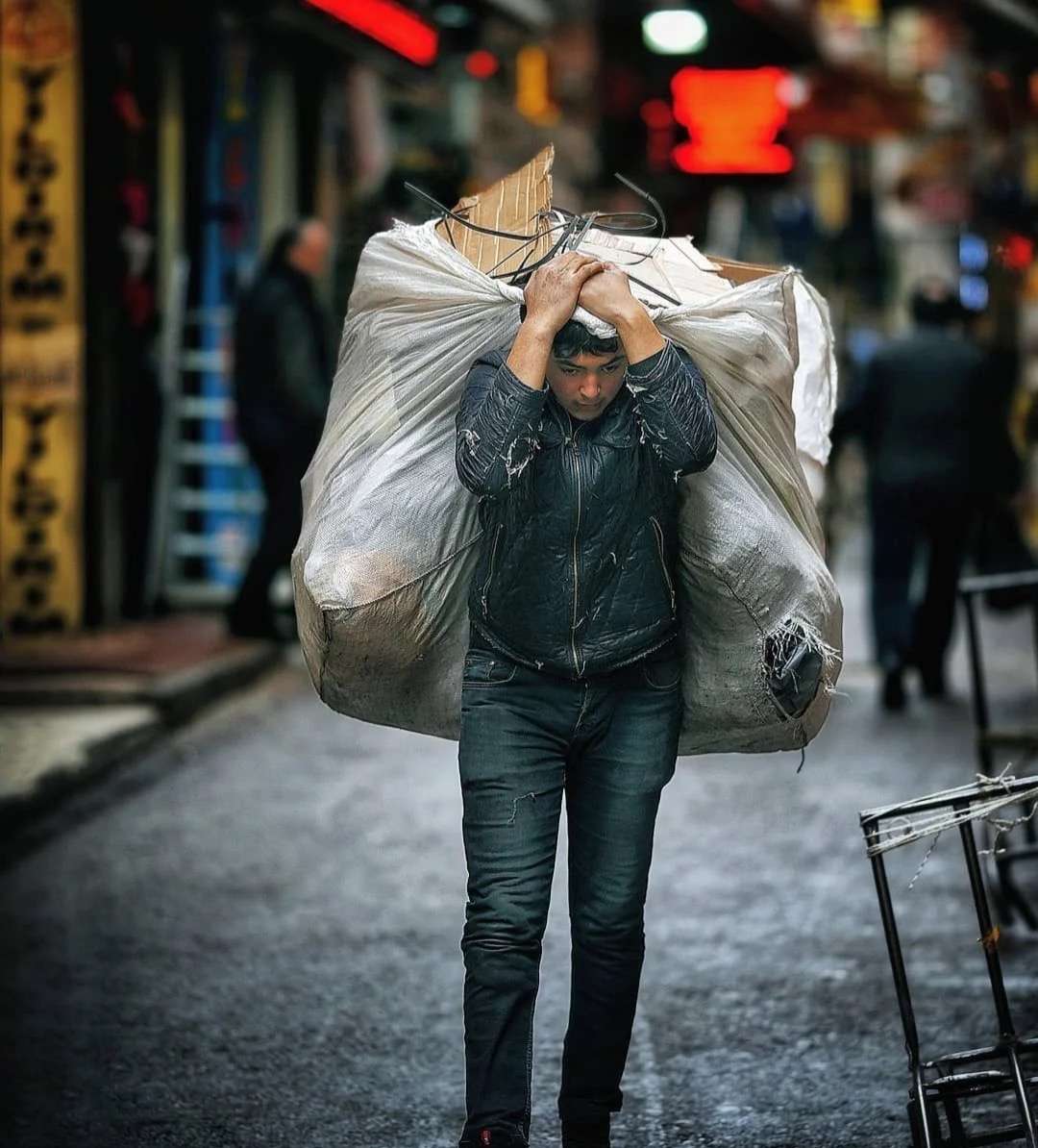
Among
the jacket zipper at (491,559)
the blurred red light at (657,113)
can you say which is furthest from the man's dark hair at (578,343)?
the blurred red light at (657,113)

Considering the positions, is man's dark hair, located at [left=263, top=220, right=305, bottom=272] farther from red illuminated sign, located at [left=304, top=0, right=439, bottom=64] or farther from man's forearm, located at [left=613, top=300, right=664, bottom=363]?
man's forearm, located at [left=613, top=300, right=664, bottom=363]

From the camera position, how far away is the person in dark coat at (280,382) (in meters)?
11.2

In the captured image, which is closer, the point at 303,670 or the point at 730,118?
the point at 303,670

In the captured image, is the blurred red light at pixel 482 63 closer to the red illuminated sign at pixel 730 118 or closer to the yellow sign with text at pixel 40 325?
the red illuminated sign at pixel 730 118

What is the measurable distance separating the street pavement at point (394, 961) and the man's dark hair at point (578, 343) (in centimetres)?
171

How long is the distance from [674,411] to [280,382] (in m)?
7.83

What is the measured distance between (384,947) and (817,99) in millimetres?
20013

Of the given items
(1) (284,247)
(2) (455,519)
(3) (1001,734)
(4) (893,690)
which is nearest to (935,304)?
(4) (893,690)

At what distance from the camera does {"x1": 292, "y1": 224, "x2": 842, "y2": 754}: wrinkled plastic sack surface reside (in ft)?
12.6

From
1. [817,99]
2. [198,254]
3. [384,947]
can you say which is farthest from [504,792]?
[817,99]

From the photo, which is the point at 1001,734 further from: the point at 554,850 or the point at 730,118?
the point at 730,118

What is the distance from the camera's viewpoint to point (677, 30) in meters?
19.1

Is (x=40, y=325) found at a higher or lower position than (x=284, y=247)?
lower

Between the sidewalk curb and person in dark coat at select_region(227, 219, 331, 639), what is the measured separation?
628 millimetres
